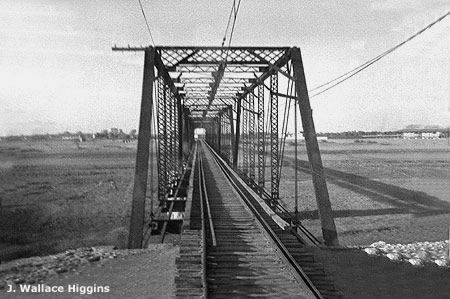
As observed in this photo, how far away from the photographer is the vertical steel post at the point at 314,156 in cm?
1071

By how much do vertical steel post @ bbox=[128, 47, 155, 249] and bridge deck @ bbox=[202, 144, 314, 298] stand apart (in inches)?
83.9

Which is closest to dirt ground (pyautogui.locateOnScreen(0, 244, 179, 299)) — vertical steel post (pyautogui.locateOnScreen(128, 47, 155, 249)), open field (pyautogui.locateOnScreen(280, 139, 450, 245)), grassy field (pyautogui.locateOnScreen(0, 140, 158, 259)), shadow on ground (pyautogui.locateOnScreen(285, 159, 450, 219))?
vertical steel post (pyautogui.locateOnScreen(128, 47, 155, 249))

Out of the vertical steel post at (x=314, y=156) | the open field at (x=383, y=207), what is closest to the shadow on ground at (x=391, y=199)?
the open field at (x=383, y=207)

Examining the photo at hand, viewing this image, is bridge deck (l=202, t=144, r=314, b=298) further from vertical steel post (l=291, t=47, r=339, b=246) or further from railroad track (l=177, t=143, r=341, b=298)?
vertical steel post (l=291, t=47, r=339, b=246)

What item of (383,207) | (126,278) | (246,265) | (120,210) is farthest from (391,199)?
(126,278)

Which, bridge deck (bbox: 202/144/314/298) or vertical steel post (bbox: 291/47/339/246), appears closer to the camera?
bridge deck (bbox: 202/144/314/298)

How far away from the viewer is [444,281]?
8852 millimetres

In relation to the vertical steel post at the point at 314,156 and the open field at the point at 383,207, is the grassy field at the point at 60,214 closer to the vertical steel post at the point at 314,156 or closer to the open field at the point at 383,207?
the vertical steel post at the point at 314,156

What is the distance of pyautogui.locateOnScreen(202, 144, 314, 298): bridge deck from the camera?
6.39 m

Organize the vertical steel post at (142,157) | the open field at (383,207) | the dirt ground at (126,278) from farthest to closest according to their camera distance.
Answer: the open field at (383,207), the vertical steel post at (142,157), the dirt ground at (126,278)

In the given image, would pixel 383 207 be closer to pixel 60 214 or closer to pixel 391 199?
pixel 391 199

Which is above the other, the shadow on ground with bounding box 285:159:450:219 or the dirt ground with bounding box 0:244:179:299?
the dirt ground with bounding box 0:244:179:299

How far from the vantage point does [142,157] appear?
11438 millimetres

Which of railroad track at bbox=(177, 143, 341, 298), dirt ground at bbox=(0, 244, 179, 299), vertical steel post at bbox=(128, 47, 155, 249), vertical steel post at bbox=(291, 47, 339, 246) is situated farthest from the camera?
vertical steel post at bbox=(128, 47, 155, 249)
